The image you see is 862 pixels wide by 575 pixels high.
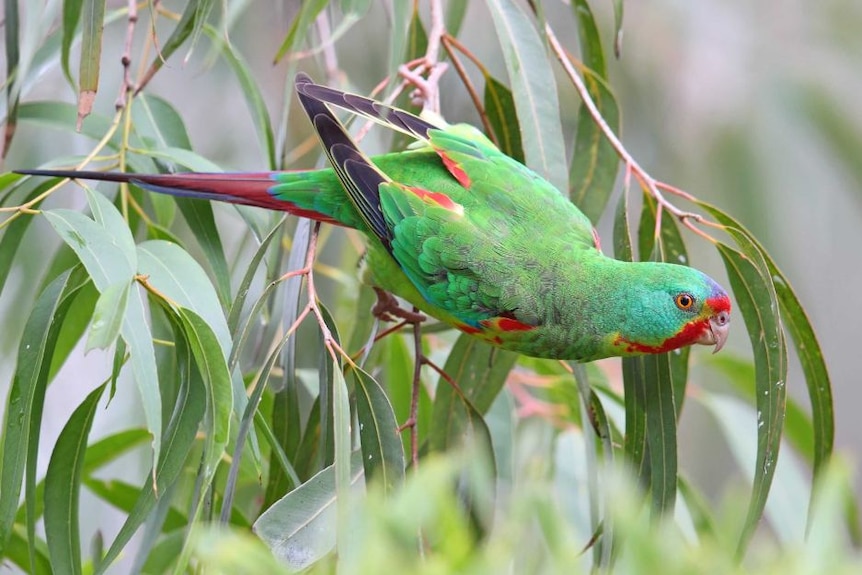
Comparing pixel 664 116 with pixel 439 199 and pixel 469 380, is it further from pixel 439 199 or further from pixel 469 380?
pixel 439 199

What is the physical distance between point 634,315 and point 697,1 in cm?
313

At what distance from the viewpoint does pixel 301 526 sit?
123 cm

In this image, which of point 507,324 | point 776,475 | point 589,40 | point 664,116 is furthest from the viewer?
point 664,116

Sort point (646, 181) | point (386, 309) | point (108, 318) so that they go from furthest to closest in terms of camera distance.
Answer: point (386, 309), point (646, 181), point (108, 318)

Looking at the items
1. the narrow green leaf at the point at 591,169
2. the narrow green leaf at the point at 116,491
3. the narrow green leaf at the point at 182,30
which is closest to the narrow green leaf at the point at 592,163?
the narrow green leaf at the point at 591,169

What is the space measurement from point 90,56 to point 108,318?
536 mm

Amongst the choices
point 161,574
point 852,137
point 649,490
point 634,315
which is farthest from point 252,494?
point 852,137

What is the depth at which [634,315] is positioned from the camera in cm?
144

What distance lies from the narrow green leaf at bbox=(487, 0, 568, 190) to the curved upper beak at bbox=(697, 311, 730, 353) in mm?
353

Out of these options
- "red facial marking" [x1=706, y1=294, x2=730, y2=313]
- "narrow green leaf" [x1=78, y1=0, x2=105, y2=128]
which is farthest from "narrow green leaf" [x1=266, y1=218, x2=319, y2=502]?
"red facial marking" [x1=706, y1=294, x2=730, y2=313]

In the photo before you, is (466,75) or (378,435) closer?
(378,435)

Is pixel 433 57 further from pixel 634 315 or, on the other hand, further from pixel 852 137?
pixel 852 137

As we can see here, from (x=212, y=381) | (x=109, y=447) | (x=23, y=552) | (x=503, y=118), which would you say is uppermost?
(x=503, y=118)

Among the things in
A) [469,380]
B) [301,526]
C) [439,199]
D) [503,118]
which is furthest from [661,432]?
[503,118]
